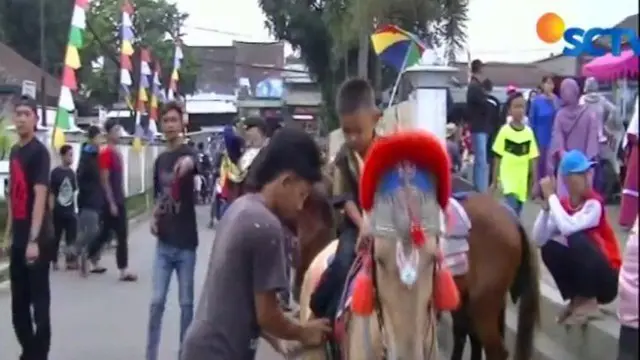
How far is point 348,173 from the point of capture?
7.34 meters

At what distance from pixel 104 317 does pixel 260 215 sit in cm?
912

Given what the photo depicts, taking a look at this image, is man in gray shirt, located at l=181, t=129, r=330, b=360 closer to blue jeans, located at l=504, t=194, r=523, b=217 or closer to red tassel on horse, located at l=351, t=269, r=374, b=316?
red tassel on horse, located at l=351, t=269, r=374, b=316

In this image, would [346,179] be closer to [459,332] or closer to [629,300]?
[629,300]

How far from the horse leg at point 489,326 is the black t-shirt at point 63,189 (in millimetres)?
9728

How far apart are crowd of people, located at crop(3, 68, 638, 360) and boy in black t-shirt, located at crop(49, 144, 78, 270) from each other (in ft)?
0.09

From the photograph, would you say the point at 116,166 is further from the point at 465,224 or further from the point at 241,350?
the point at 241,350

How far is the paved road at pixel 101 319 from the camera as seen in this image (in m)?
12.0

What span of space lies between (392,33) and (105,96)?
61503mm

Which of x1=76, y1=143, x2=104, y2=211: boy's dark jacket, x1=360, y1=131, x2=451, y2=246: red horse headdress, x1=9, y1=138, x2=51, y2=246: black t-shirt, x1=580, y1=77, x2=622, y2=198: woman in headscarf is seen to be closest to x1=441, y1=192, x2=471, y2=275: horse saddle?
x1=360, y1=131, x2=451, y2=246: red horse headdress

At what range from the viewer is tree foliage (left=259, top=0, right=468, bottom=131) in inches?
976

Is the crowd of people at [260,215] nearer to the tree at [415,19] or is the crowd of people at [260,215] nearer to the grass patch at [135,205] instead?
the grass patch at [135,205]

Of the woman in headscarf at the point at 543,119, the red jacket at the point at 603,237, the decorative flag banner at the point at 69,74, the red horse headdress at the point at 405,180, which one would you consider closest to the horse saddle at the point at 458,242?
the red jacket at the point at 603,237

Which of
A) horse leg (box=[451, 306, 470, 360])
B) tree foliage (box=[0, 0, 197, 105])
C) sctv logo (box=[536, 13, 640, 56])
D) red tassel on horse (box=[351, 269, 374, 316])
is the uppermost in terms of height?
tree foliage (box=[0, 0, 197, 105])

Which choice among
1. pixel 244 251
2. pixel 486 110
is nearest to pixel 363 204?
pixel 244 251
